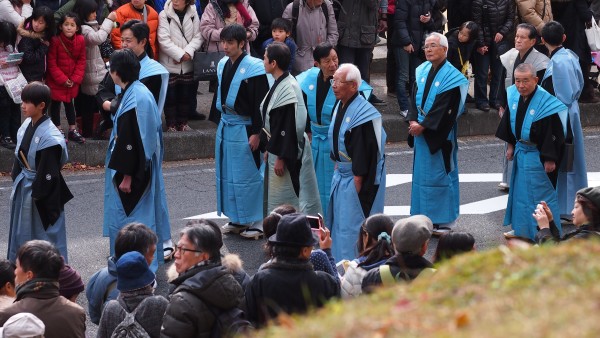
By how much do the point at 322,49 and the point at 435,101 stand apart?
3.60ft

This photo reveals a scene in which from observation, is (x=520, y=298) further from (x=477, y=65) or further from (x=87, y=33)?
(x=477, y=65)

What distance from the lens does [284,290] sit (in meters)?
5.83

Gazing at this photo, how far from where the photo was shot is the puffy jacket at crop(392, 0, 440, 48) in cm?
1382

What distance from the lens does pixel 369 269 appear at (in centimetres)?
650

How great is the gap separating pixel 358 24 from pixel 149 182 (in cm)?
522

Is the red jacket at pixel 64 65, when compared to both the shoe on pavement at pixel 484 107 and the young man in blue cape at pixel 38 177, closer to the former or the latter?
the young man in blue cape at pixel 38 177

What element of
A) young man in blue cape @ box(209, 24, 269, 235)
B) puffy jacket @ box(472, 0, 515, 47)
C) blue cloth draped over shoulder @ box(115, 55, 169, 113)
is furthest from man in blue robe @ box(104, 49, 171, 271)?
puffy jacket @ box(472, 0, 515, 47)

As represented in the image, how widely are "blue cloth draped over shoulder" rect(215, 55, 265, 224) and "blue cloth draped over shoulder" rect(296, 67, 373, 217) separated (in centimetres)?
47

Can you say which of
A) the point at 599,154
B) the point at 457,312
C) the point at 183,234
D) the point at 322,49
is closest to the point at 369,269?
the point at 183,234

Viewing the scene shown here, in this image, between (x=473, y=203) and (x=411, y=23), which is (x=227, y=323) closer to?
(x=473, y=203)

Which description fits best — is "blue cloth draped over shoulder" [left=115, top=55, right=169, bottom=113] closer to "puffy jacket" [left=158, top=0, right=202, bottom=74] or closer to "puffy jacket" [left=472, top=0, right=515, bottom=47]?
"puffy jacket" [left=158, top=0, right=202, bottom=74]

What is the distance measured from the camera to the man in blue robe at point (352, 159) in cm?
902

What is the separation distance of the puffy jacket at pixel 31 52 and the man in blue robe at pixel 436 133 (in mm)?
4109

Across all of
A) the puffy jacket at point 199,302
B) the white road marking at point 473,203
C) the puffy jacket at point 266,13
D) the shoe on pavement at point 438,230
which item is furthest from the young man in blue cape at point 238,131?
the puffy jacket at point 199,302
